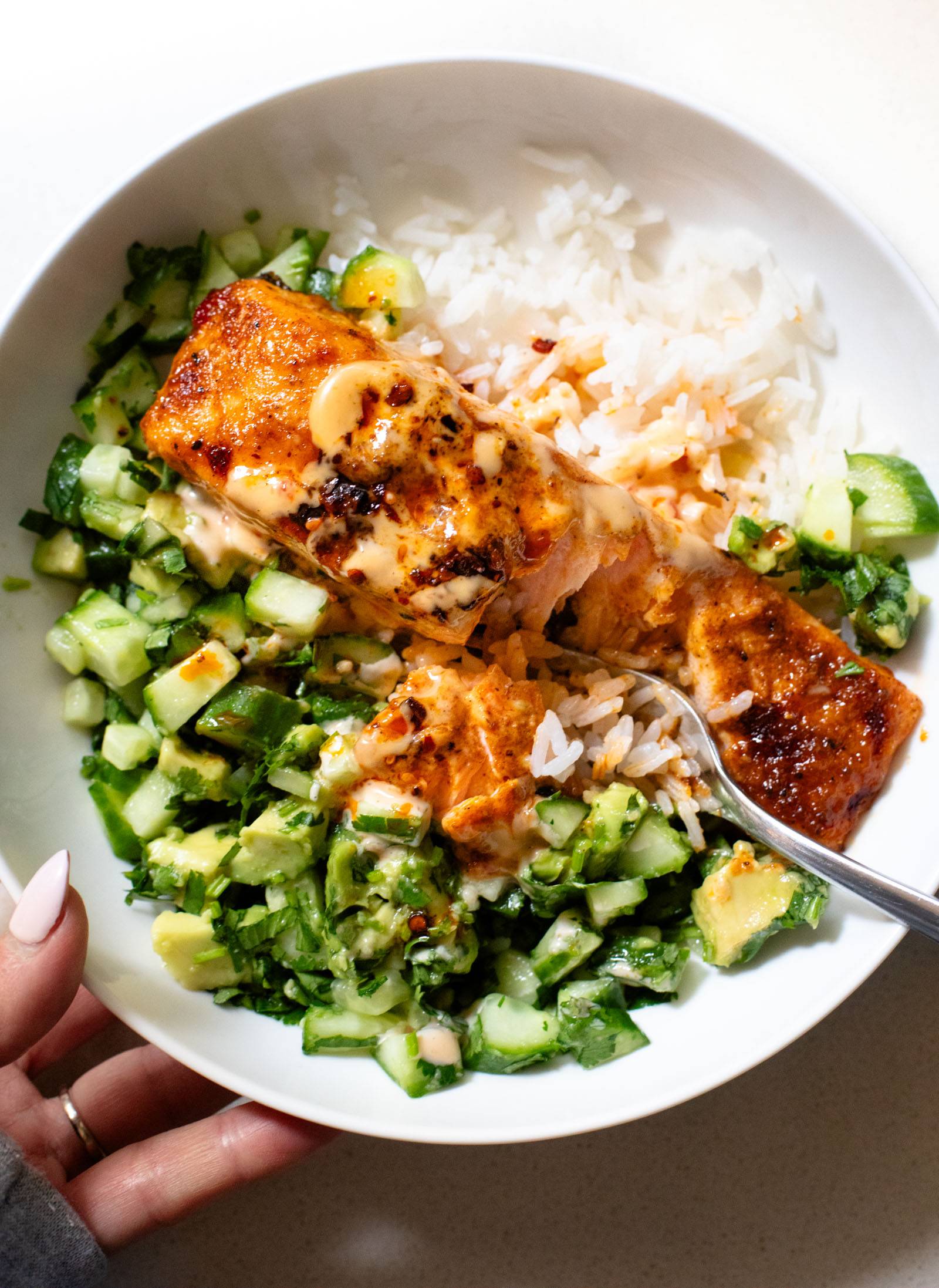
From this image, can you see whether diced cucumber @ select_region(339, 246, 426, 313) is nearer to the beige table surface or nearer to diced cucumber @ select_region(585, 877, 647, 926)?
the beige table surface

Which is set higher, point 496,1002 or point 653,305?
point 653,305

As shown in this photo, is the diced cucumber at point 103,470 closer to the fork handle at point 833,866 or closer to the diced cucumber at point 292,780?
the diced cucumber at point 292,780

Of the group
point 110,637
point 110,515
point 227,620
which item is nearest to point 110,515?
point 110,515

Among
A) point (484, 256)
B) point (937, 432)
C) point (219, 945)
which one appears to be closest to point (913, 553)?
point (937, 432)

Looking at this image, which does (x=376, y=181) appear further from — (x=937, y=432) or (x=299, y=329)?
(x=937, y=432)

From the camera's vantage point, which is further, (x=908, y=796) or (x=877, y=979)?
(x=877, y=979)

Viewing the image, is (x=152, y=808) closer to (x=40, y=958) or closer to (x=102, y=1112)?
(x=40, y=958)
